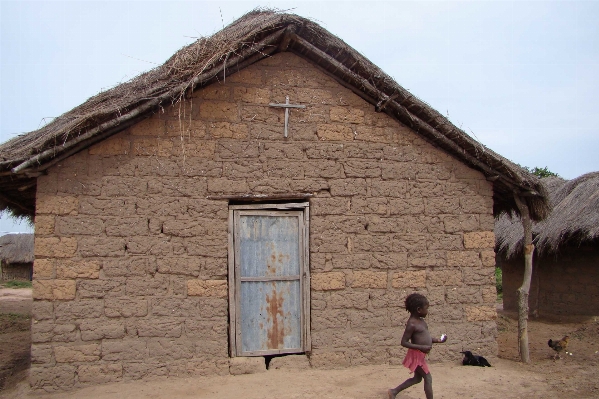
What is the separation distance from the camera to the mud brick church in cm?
535

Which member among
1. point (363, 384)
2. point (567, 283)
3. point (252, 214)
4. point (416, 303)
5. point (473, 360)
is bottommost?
point (363, 384)

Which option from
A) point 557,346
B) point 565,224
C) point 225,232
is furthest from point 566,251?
point 225,232

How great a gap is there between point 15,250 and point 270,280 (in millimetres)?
23069

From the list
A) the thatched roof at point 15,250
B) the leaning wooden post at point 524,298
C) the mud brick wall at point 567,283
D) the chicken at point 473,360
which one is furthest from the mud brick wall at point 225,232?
the thatched roof at point 15,250

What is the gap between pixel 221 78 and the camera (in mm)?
5828

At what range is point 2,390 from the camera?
18.0 ft

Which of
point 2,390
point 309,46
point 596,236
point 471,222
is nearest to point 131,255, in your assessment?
point 2,390

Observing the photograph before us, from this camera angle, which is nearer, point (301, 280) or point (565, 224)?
point (301, 280)

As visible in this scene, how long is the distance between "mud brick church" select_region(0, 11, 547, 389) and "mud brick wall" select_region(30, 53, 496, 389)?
0.02 meters

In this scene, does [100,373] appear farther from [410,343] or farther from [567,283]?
[567,283]

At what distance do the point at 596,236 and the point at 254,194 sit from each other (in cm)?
718

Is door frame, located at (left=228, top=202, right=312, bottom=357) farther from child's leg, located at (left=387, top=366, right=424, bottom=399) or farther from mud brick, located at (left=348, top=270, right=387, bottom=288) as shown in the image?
child's leg, located at (left=387, top=366, right=424, bottom=399)

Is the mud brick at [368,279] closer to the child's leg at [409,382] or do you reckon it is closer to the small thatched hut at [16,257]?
the child's leg at [409,382]

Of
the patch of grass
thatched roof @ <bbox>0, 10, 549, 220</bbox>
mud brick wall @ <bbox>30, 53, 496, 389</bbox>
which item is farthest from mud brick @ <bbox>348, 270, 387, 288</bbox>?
the patch of grass
